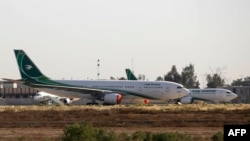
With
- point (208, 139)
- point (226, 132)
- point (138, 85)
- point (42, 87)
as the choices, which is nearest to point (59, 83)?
point (42, 87)

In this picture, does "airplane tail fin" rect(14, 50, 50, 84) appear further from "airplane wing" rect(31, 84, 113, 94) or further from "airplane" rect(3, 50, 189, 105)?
"airplane wing" rect(31, 84, 113, 94)

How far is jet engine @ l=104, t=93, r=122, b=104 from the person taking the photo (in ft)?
263

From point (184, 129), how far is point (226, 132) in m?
Answer: 21.5

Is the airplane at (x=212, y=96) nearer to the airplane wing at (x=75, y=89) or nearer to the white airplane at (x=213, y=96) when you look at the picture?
the white airplane at (x=213, y=96)

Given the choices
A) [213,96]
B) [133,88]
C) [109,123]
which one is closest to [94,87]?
[133,88]

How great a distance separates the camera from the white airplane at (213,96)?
351 ft

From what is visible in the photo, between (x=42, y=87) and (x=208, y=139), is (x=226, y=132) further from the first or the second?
(x=42, y=87)

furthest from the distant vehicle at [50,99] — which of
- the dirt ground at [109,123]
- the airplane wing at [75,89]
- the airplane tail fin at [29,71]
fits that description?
the dirt ground at [109,123]

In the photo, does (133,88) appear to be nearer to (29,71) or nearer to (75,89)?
(75,89)

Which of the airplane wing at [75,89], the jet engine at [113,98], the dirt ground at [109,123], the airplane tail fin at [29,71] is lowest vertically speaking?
the dirt ground at [109,123]

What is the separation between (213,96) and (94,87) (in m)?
32.5

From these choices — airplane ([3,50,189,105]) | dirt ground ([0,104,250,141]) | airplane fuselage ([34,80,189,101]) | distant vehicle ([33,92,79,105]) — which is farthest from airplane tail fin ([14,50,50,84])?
dirt ground ([0,104,250,141])

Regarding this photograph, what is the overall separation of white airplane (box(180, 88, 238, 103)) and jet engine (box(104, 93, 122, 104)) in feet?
99.1

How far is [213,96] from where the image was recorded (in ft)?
360
